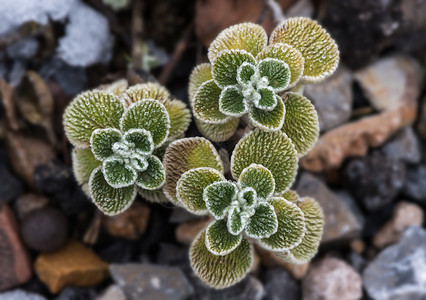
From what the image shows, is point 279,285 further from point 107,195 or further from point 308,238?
point 107,195

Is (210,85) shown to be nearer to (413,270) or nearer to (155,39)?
(155,39)

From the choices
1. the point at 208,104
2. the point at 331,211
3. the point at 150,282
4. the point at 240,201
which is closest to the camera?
the point at 240,201

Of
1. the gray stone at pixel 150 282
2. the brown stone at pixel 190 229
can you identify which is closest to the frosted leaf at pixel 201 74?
the brown stone at pixel 190 229

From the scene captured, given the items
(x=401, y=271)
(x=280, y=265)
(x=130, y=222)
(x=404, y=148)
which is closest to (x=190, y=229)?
(x=130, y=222)

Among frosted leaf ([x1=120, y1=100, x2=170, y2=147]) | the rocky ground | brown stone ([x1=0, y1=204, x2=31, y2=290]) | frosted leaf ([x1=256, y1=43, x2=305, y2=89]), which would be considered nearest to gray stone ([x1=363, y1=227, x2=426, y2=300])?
the rocky ground

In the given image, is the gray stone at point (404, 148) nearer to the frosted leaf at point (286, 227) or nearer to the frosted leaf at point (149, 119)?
the frosted leaf at point (286, 227)

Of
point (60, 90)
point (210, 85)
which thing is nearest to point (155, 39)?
point (60, 90)
